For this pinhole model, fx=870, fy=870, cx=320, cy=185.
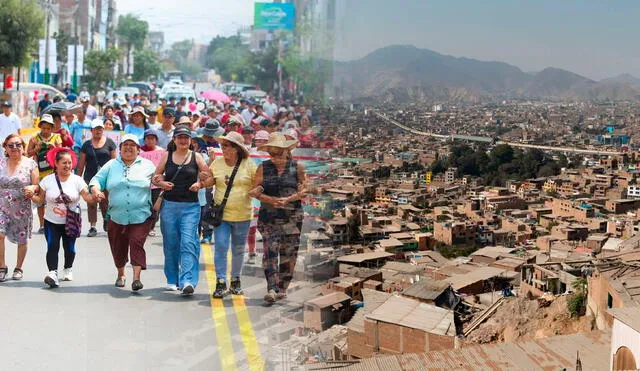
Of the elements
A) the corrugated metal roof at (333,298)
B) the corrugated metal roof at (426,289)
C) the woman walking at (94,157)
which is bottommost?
the corrugated metal roof at (426,289)

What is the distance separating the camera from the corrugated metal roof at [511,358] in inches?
433

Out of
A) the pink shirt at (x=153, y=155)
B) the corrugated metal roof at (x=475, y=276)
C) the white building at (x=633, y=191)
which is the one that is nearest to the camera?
the pink shirt at (x=153, y=155)

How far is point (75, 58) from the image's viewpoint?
4256 cm

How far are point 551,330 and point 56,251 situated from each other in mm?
10817

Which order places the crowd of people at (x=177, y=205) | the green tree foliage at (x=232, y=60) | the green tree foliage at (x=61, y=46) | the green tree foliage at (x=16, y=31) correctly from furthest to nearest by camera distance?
1. the green tree foliage at (x=232, y=60)
2. the green tree foliage at (x=61, y=46)
3. the green tree foliage at (x=16, y=31)
4. the crowd of people at (x=177, y=205)

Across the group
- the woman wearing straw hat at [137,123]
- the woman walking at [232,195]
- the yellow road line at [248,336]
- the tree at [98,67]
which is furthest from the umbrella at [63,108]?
the tree at [98,67]

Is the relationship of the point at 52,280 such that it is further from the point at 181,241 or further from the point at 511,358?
the point at 511,358

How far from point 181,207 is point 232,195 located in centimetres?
40

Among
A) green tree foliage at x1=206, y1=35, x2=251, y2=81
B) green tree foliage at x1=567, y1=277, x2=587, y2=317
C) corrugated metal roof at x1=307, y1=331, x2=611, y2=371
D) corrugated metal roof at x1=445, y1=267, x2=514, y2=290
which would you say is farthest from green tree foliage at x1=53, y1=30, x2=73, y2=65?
corrugated metal roof at x1=307, y1=331, x2=611, y2=371

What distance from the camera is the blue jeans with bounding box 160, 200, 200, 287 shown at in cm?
589

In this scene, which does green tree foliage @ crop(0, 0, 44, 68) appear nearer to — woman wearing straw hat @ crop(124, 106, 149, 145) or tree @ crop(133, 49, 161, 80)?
woman wearing straw hat @ crop(124, 106, 149, 145)

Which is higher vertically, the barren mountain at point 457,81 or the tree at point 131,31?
the tree at point 131,31

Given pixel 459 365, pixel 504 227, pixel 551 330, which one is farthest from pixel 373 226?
pixel 459 365

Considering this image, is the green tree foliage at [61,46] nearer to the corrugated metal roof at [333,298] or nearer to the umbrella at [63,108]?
the corrugated metal roof at [333,298]
